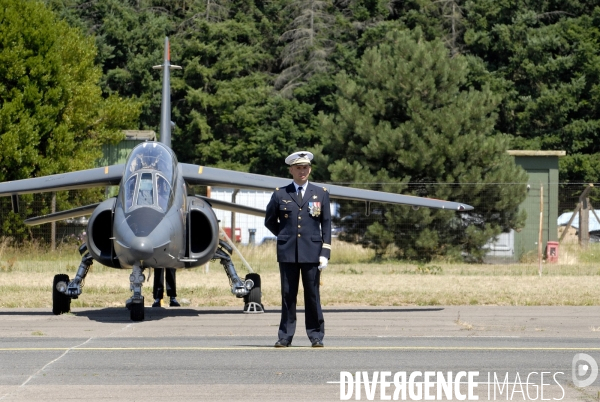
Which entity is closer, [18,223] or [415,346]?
[415,346]

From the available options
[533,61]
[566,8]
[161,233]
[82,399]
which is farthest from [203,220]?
[566,8]

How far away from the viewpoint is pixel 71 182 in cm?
1642

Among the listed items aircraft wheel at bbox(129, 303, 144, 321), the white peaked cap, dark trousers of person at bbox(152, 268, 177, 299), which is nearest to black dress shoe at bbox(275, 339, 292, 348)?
the white peaked cap

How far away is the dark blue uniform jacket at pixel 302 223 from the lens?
1052cm

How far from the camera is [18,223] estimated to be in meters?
30.8

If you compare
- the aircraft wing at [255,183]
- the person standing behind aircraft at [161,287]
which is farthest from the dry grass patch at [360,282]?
the aircraft wing at [255,183]

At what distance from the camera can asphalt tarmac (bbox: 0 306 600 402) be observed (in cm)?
819

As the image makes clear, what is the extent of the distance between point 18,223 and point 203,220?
55.8ft

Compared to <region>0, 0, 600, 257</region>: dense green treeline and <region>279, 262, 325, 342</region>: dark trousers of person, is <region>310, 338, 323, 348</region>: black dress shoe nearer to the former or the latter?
<region>279, 262, 325, 342</region>: dark trousers of person

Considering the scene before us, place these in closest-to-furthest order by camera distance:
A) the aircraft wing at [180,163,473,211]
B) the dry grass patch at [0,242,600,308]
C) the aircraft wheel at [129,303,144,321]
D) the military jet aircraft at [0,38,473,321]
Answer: the military jet aircraft at [0,38,473,321] → the aircraft wheel at [129,303,144,321] → the aircraft wing at [180,163,473,211] → the dry grass patch at [0,242,600,308]

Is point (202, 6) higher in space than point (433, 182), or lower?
higher

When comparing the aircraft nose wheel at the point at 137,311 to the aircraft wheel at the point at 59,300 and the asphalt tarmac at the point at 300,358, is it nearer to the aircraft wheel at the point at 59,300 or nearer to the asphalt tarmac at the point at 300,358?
the asphalt tarmac at the point at 300,358

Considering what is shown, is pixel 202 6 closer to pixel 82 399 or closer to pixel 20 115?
pixel 20 115

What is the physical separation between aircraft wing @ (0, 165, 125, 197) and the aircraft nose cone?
10.3ft
